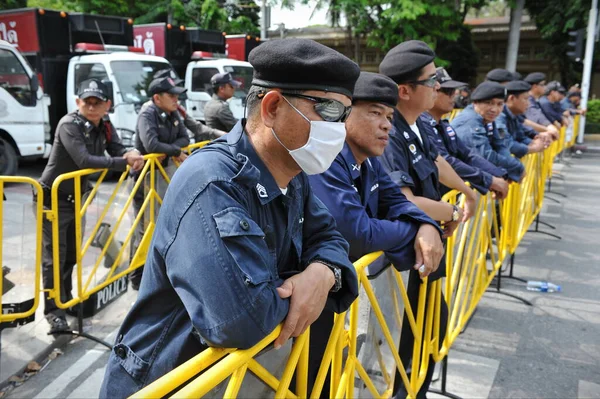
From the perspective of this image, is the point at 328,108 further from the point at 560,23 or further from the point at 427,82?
the point at 560,23

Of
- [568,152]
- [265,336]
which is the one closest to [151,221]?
[265,336]

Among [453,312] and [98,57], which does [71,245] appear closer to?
[453,312]

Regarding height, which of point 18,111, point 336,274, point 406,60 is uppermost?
point 406,60

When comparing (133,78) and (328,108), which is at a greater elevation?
(328,108)

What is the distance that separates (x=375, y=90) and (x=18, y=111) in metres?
8.84

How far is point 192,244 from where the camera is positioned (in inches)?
48.2

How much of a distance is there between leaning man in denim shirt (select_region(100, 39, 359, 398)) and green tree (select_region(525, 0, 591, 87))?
2261cm

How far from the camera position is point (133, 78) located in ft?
32.9

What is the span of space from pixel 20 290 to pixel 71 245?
0.65 meters

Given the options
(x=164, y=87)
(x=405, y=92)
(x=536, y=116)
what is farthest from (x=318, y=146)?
(x=536, y=116)

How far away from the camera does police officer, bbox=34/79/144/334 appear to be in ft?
12.2

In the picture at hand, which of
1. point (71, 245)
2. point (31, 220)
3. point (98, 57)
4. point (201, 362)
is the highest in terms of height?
point (98, 57)

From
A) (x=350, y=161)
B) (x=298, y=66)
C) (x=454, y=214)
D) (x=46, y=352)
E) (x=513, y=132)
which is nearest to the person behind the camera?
(x=298, y=66)

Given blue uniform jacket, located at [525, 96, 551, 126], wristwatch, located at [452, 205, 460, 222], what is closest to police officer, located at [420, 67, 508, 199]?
wristwatch, located at [452, 205, 460, 222]
